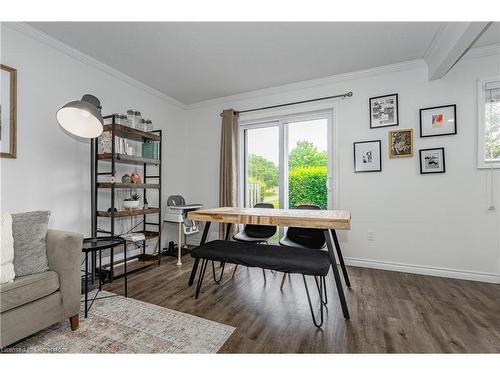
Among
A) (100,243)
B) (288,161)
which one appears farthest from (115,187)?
(288,161)

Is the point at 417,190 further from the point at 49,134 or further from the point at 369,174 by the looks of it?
the point at 49,134

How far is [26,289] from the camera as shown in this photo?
1.42 metres

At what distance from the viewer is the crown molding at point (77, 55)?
2160mm

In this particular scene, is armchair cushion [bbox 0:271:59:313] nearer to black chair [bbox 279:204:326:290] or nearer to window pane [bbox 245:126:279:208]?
black chair [bbox 279:204:326:290]

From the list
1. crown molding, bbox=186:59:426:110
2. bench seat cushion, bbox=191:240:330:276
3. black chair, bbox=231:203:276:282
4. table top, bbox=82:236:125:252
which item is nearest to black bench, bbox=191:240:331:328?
bench seat cushion, bbox=191:240:330:276

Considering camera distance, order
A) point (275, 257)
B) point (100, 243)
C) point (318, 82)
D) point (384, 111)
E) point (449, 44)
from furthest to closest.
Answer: point (318, 82) < point (384, 111) < point (449, 44) < point (100, 243) < point (275, 257)

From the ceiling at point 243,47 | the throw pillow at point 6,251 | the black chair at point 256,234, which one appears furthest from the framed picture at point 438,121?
the throw pillow at point 6,251

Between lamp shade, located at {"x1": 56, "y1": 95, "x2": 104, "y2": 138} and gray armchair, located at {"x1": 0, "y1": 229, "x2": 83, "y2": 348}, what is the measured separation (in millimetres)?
986

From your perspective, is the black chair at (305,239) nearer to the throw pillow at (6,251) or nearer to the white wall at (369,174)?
the white wall at (369,174)

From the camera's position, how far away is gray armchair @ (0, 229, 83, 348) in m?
1.35

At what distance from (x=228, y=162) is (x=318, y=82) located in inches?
68.1

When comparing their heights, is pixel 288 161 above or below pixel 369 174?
above
